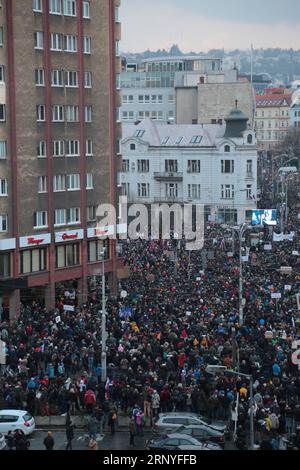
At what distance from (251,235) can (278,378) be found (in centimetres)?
3652

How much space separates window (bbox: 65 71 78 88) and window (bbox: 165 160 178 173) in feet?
131


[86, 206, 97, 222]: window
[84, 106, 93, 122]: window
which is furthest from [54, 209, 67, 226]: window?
[84, 106, 93, 122]: window

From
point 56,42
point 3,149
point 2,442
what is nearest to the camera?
point 2,442

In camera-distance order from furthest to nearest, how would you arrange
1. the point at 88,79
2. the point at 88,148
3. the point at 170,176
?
1. the point at 170,176
2. the point at 88,148
3. the point at 88,79

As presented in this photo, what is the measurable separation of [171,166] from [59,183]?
135 ft

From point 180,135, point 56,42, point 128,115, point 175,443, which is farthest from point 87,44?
point 128,115

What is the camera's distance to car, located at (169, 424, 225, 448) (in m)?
31.1

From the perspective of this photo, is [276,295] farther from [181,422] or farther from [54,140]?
[181,422]

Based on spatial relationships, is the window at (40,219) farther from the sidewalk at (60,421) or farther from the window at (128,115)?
the window at (128,115)

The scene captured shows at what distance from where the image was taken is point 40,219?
175 feet

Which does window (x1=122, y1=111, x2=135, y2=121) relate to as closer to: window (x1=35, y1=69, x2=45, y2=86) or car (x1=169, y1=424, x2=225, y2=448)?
window (x1=35, y1=69, x2=45, y2=86)

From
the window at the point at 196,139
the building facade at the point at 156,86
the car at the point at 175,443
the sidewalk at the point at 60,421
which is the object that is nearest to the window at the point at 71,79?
the sidewalk at the point at 60,421

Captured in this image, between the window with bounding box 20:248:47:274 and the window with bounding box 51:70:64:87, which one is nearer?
the window with bounding box 20:248:47:274

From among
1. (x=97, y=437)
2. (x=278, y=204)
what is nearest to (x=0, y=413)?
(x=97, y=437)
